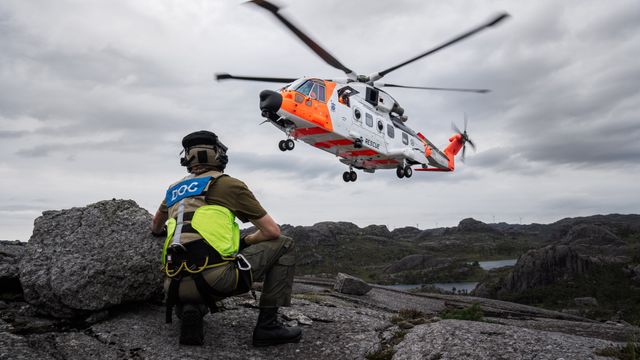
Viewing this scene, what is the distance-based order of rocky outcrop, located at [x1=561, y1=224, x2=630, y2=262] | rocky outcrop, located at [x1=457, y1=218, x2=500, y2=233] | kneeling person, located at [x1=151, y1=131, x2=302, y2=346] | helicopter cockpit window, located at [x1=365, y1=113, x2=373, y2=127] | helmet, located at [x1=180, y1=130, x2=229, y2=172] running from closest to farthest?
kneeling person, located at [x1=151, y1=131, x2=302, y2=346] < helmet, located at [x1=180, y1=130, x2=229, y2=172] < helicopter cockpit window, located at [x1=365, y1=113, x2=373, y2=127] < rocky outcrop, located at [x1=561, y1=224, x2=630, y2=262] < rocky outcrop, located at [x1=457, y1=218, x2=500, y2=233]

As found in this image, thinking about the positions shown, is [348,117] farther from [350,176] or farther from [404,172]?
[404,172]

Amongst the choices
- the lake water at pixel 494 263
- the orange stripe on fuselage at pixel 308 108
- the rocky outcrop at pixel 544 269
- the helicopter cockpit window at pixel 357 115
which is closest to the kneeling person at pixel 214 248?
the orange stripe on fuselage at pixel 308 108

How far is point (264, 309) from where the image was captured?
5910mm

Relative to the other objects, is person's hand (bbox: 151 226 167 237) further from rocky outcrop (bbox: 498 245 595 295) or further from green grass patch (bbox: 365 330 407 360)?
rocky outcrop (bbox: 498 245 595 295)

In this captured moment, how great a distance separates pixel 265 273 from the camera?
19.5 feet

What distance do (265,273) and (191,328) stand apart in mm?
1090

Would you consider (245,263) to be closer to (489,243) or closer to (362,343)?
(362,343)

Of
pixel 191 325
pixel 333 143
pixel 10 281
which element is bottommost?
pixel 191 325

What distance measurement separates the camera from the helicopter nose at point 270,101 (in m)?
16.0

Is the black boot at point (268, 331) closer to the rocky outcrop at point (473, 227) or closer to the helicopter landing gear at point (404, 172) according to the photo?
the helicopter landing gear at point (404, 172)

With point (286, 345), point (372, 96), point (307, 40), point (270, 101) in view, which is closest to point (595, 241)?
point (372, 96)

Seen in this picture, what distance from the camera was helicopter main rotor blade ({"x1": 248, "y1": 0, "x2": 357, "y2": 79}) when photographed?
44.8 feet

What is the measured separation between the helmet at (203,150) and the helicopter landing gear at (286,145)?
35.9 feet

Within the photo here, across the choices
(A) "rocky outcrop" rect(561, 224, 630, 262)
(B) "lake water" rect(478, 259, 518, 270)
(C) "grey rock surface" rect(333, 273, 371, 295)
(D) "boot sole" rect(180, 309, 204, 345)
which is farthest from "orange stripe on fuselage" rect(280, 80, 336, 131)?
(B) "lake water" rect(478, 259, 518, 270)
